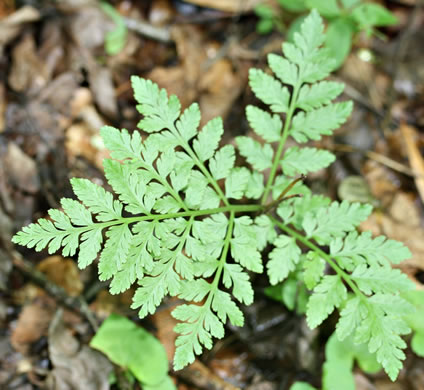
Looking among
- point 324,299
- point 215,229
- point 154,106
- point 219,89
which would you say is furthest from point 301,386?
point 219,89

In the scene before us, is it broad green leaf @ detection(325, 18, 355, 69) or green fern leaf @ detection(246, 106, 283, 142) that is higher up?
green fern leaf @ detection(246, 106, 283, 142)

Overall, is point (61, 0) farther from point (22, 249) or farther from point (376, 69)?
point (376, 69)

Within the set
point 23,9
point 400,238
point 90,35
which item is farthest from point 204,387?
point 23,9

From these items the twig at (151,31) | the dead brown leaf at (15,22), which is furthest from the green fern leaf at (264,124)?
the dead brown leaf at (15,22)

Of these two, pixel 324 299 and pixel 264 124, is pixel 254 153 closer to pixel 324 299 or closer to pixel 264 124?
pixel 264 124

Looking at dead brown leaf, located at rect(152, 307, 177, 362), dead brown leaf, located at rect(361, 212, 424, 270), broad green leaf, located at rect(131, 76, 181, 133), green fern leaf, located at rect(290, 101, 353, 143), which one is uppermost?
broad green leaf, located at rect(131, 76, 181, 133)

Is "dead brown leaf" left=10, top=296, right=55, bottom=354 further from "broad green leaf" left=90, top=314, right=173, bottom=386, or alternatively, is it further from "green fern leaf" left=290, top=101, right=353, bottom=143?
"green fern leaf" left=290, top=101, right=353, bottom=143

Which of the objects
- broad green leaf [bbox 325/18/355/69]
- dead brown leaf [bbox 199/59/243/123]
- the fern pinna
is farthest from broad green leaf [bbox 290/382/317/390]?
broad green leaf [bbox 325/18/355/69]
